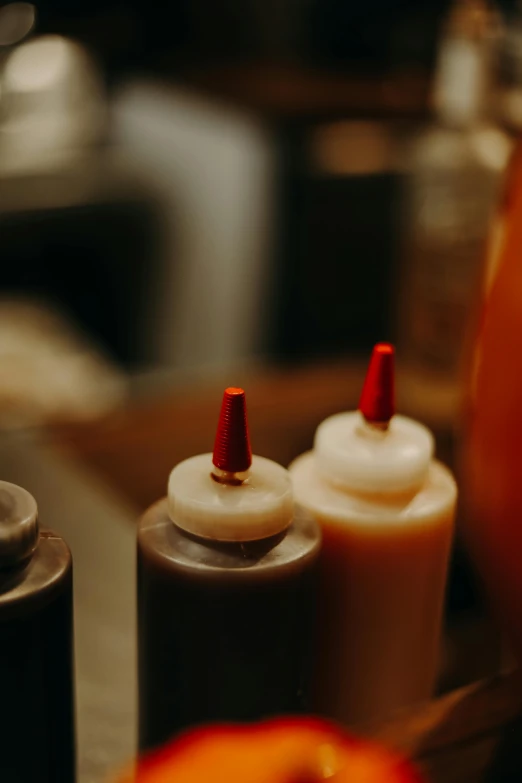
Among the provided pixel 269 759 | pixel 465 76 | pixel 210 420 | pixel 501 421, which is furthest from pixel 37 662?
pixel 465 76

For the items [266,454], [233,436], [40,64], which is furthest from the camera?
[40,64]

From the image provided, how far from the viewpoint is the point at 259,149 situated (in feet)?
7.97

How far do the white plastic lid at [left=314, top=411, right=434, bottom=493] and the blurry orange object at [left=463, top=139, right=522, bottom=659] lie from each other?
0.06 metres

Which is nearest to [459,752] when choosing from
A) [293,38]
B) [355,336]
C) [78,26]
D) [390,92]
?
[355,336]

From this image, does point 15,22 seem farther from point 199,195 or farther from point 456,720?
point 456,720

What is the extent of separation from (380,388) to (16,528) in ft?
0.66

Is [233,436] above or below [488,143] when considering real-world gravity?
below

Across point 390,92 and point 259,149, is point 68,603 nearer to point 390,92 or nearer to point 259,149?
point 259,149

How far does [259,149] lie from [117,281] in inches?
19.4

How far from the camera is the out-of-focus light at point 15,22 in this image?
2494 millimetres

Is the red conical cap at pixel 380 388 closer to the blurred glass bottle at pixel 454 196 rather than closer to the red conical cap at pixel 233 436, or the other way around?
the red conical cap at pixel 233 436

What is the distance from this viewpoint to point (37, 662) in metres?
0.41

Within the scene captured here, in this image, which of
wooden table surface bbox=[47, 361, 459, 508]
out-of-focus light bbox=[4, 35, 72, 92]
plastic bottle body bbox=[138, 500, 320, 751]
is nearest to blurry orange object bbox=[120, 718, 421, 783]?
plastic bottle body bbox=[138, 500, 320, 751]

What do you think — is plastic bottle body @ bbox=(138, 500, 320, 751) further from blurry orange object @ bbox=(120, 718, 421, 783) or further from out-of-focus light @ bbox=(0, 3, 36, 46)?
out-of-focus light @ bbox=(0, 3, 36, 46)
